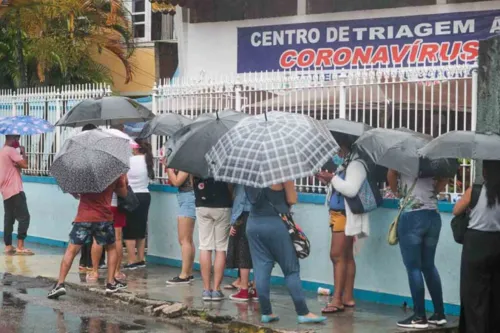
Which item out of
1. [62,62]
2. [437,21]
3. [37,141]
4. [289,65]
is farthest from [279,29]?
[62,62]

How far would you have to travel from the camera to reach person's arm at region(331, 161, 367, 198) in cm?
1016

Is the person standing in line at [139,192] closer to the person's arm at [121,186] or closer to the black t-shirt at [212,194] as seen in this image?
the person's arm at [121,186]

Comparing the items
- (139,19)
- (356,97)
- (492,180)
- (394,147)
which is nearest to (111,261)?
(356,97)

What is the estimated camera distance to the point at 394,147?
9.73 metres

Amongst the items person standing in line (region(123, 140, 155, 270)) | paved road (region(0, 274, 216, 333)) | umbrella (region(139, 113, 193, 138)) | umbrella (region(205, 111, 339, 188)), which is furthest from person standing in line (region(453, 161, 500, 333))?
person standing in line (region(123, 140, 155, 270))

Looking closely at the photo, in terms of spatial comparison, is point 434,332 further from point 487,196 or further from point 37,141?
point 37,141

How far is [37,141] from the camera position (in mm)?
17422

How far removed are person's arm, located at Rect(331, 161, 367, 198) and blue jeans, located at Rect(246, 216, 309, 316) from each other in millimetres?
851

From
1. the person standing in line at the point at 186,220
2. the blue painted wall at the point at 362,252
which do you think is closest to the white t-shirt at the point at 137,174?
the blue painted wall at the point at 362,252

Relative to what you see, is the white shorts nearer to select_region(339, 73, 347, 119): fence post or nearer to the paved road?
the paved road

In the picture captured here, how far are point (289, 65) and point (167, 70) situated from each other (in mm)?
5900

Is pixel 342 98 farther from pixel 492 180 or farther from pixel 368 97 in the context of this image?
pixel 492 180

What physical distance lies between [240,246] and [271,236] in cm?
158

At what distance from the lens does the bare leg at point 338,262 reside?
1053 cm
